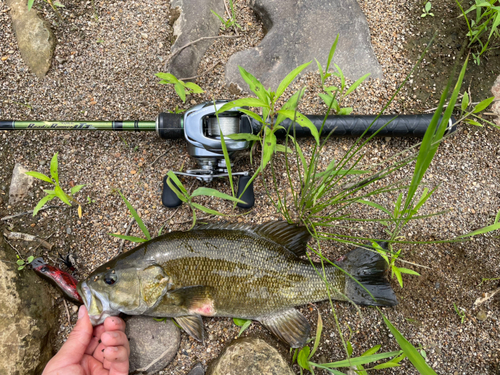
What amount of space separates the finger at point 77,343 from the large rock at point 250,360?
3.55 feet

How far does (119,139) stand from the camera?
3.21 m

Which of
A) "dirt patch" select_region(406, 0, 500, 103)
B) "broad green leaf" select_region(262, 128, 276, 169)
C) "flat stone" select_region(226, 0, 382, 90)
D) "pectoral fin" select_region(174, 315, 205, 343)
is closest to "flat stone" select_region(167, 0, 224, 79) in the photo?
"flat stone" select_region(226, 0, 382, 90)

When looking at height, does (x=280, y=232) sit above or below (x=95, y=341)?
above

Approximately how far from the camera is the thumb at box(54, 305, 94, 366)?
2.69 metres

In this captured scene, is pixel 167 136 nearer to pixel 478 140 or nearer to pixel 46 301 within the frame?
pixel 46 301

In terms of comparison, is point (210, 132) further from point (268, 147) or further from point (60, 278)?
point (60, 278)

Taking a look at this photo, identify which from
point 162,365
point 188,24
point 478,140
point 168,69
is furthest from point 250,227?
point 478,140

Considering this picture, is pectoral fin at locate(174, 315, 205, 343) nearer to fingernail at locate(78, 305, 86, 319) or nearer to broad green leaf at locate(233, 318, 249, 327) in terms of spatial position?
broad green leaf at locate(233, 318, 249, 327)

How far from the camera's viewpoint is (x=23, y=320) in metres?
2.72

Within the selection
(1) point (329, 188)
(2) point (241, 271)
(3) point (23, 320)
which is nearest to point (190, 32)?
(1) point (329, 188)

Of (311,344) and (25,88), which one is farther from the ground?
(25,88)

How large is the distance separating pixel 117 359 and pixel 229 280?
111cm

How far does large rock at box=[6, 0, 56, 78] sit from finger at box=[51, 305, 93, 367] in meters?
2.40

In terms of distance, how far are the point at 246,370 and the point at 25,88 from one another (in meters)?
3.38
